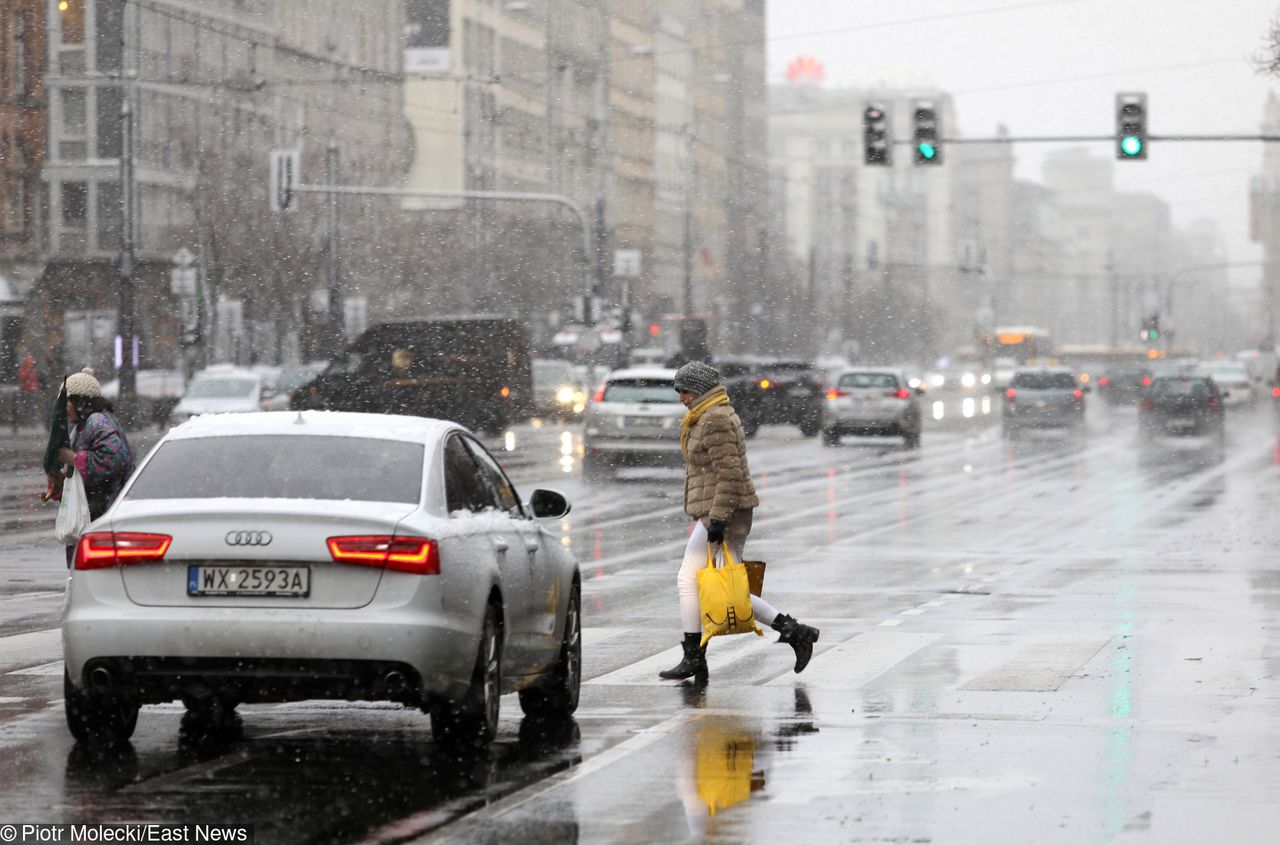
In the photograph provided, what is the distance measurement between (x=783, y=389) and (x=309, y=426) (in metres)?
46.3

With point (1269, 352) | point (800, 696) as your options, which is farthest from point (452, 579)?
point (1269, 352)

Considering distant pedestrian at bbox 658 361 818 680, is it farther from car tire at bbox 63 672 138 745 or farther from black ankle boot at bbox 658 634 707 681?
car tire at bbox 63 672 138 745

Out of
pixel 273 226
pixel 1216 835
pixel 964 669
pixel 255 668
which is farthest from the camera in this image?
pixel 273 226

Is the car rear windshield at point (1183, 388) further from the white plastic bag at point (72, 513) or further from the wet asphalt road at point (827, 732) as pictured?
the white plastic bag at point (72, 513)

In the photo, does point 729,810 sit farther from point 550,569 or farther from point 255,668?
point 550,569

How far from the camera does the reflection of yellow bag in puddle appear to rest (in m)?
8.52

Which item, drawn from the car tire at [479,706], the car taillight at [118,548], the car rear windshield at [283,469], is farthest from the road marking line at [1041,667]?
the car taillight at [118,548]

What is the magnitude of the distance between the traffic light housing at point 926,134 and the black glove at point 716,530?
26187mm

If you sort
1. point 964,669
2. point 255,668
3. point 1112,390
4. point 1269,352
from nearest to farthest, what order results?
point 255,668, point 964,669, point 1112,390, point 1269,352

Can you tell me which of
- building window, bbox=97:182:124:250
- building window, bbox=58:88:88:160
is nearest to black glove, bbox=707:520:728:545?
building window, bbox=97:182:124:250

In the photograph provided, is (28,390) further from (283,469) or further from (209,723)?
(283,469)

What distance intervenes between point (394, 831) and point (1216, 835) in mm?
2624

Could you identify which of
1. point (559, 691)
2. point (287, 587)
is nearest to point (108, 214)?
point (559, 691)

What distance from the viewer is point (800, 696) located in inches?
455
